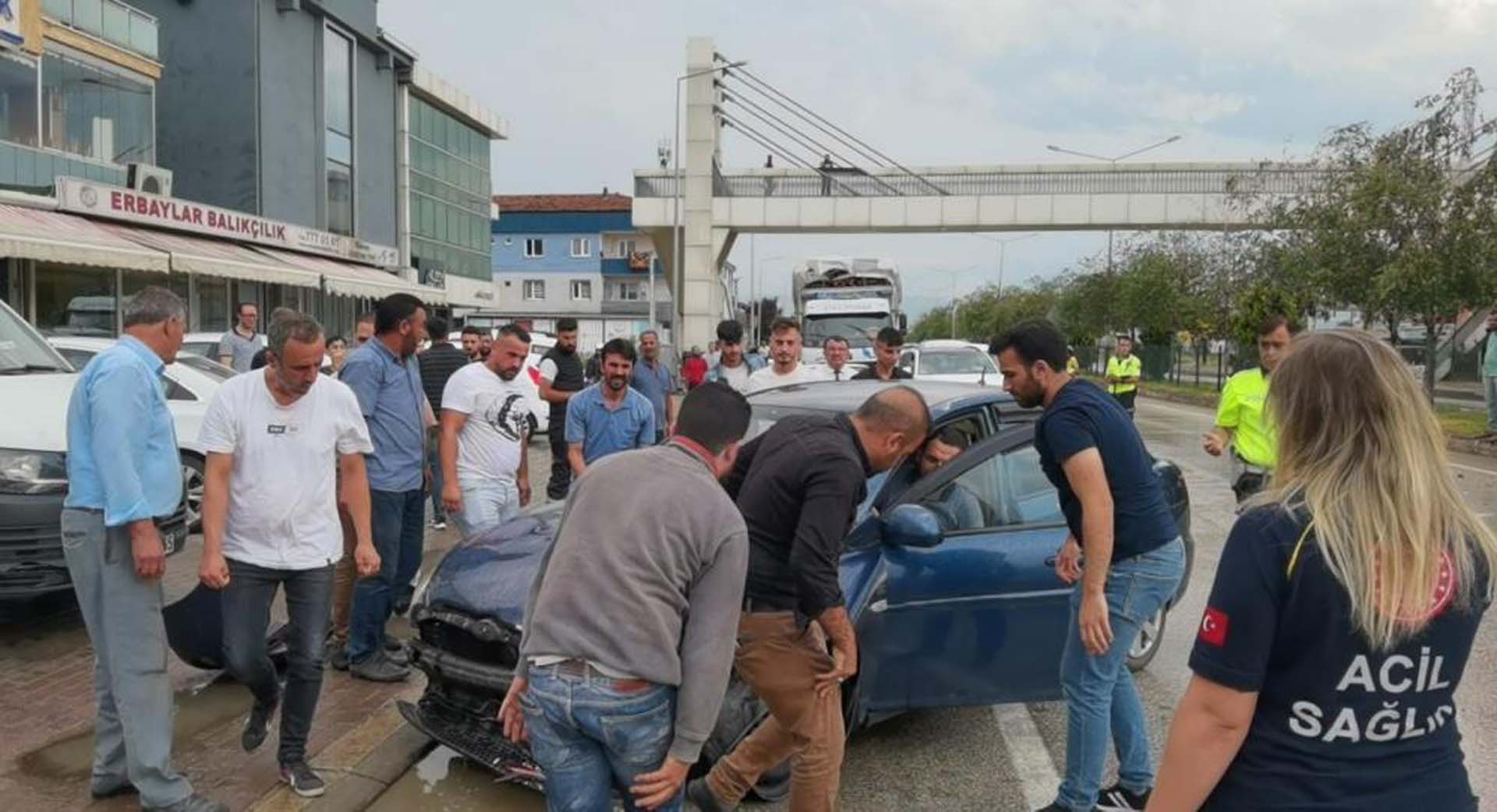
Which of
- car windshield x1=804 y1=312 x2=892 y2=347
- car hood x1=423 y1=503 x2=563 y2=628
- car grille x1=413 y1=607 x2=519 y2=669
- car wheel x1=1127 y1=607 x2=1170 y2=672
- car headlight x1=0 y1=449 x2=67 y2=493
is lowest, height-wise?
car wheel x1=1127 y1=607 x2=1170 y2=672

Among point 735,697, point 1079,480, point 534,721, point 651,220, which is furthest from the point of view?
point 651,220

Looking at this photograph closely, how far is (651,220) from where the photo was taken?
31.3m

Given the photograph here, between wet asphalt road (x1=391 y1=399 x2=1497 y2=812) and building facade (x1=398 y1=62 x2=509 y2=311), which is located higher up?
building facade (x1=398 y1=62 x2=509 y2=311)

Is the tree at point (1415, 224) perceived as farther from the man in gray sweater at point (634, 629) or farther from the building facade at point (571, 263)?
the building facade at point (571, 263)

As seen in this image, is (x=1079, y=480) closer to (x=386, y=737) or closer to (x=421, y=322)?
(x=386, y=737)

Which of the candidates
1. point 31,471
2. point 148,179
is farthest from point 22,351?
point 148,179

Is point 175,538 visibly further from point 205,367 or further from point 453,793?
point 205,367

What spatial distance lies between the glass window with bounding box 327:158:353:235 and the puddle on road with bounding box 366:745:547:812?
27.2m

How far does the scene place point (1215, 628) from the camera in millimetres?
1922

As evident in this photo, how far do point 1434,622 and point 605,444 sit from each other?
17.2 feet

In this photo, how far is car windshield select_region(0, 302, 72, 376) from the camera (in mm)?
6784

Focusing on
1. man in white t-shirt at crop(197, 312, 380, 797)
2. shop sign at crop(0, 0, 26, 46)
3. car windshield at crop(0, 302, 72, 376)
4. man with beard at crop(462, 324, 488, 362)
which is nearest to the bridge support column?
shop sign at crop(0, 0, 26, 46)

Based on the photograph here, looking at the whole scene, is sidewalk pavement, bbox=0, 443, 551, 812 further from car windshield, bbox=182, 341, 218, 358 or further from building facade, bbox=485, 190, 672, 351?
building facade, bbox=485, 190, 672, 351

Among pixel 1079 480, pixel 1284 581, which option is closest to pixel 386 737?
pixel 1079 480
